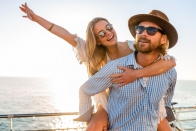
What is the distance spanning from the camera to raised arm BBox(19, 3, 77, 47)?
3.42 metres

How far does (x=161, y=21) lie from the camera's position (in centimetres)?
266

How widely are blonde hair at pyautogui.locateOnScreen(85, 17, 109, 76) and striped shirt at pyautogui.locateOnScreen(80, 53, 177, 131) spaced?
0.53 meters

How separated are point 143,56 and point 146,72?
17cm

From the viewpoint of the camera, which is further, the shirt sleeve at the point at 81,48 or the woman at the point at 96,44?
the shirt sleeve at the point at 81,48

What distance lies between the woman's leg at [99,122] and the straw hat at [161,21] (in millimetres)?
963

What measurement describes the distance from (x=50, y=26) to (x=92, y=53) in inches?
27.4

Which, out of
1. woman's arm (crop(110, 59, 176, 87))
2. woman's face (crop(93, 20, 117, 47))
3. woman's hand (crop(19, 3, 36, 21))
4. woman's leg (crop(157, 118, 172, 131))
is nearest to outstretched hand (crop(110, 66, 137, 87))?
woman's arm (crop(110, 59, 176, 87))

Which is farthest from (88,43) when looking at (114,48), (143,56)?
(143,56)

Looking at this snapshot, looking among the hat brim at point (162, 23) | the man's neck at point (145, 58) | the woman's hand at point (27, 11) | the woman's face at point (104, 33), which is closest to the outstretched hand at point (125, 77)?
the man's neck at point (145, 58)

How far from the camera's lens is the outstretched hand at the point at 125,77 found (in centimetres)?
256

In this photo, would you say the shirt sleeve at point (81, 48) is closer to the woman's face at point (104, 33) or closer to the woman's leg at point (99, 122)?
the woman's face at point (104, 33)

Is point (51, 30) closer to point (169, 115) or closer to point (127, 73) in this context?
point (127, 73)

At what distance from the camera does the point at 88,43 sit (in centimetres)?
326

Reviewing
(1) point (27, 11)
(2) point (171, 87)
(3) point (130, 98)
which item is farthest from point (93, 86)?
(1) point (27, 11)
